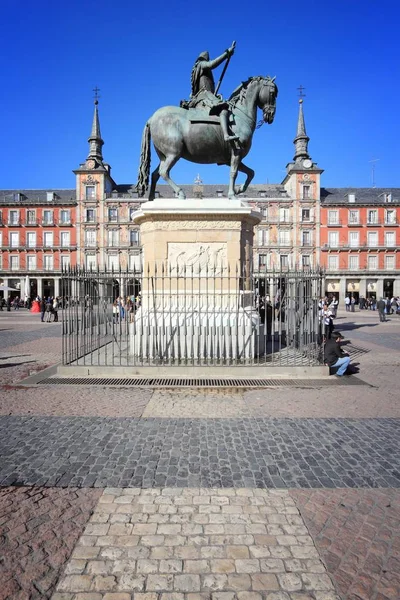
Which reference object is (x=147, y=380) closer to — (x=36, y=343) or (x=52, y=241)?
(x=36, y=343)

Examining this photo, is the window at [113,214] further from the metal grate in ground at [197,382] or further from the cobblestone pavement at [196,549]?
the cobblestone pavement at [196,549]

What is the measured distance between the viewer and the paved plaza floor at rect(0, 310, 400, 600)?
2084 millimetres

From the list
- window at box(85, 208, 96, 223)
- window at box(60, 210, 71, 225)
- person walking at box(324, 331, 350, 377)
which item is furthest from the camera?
window at box(60, 210, 71, 225)

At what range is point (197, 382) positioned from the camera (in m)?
6.50

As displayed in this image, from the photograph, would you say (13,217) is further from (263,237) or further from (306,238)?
(306,238)

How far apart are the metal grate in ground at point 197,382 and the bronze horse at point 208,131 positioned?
427 centimetres

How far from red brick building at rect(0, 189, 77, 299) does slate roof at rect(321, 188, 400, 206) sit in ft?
118

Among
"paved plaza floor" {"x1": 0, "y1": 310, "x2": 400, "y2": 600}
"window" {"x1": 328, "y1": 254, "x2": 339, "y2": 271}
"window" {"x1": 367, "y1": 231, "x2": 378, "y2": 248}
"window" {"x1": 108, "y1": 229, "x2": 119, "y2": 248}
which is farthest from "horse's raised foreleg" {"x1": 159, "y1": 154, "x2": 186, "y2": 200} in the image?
"window" {"x1": 367, "y1": 231, "x2": 378, "y2": 248}

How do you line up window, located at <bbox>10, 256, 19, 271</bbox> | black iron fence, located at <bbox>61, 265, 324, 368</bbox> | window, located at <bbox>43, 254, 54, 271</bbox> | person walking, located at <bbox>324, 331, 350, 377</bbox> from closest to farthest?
person walking, located at <bbox>324, 331, 350, 377</bbox>, black iron fence, located at <bbox>61, 265, 324, 368</bbox>, window, located at <bbox>43, 254, 54, 271</bbox>, window, located at <bbox>10, 256, 19, 271</bbox>

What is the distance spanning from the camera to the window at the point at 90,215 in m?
48.7

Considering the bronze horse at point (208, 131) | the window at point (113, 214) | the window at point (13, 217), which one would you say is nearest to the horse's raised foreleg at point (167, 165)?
the bronze horse at point (208, 131)

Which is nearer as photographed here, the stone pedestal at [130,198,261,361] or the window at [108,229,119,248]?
the stone pedestal at [130,198,261,361]

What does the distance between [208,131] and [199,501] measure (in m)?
7.29

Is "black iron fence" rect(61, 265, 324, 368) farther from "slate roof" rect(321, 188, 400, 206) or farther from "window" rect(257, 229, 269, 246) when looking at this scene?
"slate roof" rect(321, 188, 400, 206)
